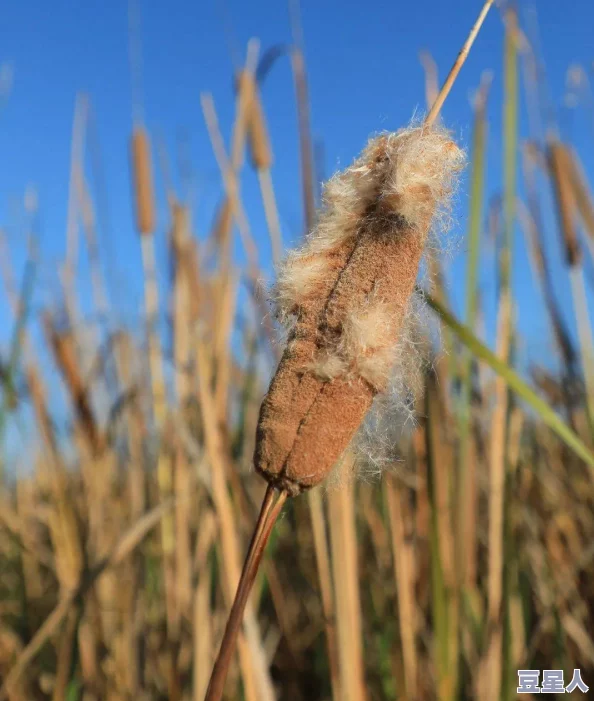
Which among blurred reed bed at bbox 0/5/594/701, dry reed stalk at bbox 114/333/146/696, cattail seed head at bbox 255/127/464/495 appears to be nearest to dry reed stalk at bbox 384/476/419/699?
blurred reed bed at bbox 0/5/594/701

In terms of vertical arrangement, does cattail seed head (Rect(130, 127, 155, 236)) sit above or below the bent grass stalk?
above

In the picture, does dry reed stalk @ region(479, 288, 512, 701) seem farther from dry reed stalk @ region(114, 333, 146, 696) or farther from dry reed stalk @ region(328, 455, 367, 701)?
dry reed stalk @ region(114, 333, 146, 696)

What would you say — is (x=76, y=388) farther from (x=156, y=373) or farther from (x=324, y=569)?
(x=324, y=569)

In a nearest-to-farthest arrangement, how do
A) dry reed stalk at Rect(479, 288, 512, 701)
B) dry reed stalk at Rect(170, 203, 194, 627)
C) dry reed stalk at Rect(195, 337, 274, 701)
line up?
dry reed stalk at Rect(195, 337, 274, 701) → dry reed stalk at Rect(479, 288, 512, 701) → dry reed stalk at Rect(170, 203, 194, 627)

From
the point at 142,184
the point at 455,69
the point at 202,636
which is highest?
the point at 142,184

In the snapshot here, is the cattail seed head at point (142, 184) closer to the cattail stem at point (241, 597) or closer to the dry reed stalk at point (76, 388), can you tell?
the dry reed stalk at point (76, 388)

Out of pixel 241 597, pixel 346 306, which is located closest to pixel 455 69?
pixel 346 306
